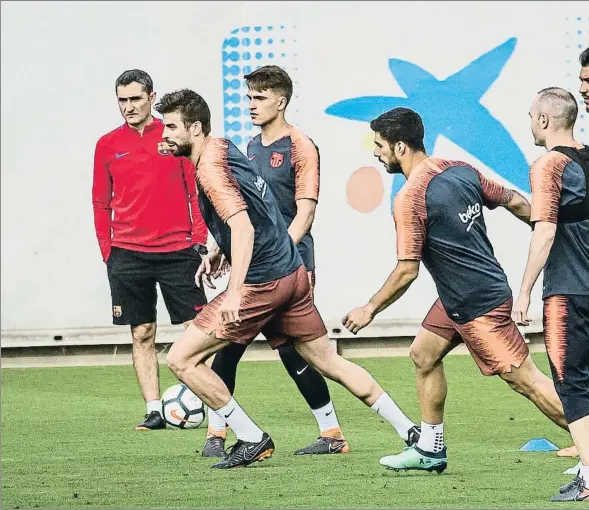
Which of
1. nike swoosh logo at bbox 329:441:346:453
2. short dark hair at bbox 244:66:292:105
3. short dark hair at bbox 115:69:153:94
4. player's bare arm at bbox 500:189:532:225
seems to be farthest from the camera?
short dark hair at bbox 115:69:153:94

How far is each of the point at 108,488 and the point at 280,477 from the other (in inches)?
33.9

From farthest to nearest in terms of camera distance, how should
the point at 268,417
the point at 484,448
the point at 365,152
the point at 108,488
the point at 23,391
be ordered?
the point at 365,152 → the point at 23,391 → the point at 268,417 → the point at 484,448 → the point at 108,488

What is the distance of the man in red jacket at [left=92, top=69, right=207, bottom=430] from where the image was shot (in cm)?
1032

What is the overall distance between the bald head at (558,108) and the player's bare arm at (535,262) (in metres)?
0.50

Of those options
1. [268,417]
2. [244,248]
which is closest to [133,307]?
[268,417]

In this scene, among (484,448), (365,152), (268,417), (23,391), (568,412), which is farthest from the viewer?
(365,152)

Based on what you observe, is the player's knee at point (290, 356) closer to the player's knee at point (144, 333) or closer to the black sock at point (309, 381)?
the black sock at point (309, 381)

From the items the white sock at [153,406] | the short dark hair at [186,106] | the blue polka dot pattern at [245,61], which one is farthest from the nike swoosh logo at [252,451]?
the blue polka dot pattern at [245,61]

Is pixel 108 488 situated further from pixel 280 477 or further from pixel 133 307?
pixel 133 307

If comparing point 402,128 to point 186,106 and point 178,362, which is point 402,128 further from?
point 178,362

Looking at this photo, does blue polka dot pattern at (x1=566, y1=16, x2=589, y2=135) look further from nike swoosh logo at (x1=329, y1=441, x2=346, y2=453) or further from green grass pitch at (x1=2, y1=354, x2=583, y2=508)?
→ nike swoosh logo at (x1=329, y1=441, x2=346, y2=453)

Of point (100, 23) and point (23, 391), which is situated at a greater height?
point (100, 23)

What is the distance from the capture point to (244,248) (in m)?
7.37

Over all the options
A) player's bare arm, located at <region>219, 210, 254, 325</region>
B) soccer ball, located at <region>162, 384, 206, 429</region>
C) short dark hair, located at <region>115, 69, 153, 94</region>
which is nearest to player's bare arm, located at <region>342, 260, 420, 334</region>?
player's bare arm, located at <region>219, 210, 254, 325</region>
